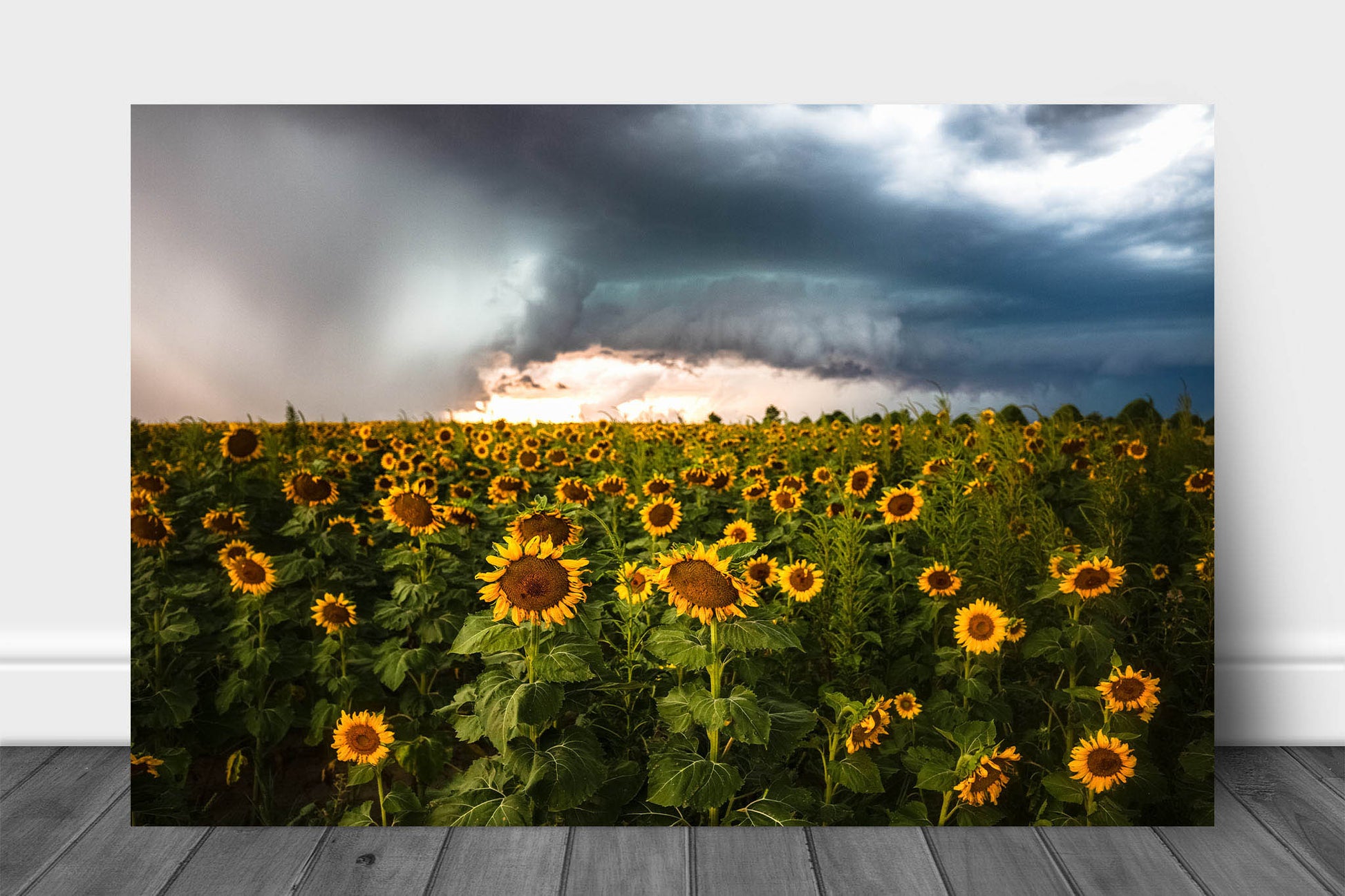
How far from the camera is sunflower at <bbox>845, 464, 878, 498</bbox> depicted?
96.1 inches

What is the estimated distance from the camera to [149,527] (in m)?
2.41

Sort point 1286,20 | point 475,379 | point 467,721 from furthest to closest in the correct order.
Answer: point 1286,20 < point 475,379 < point 467,721

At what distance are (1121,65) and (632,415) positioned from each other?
4.73 ft

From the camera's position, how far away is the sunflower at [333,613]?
2420mm

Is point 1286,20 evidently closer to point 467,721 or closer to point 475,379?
point 475,379

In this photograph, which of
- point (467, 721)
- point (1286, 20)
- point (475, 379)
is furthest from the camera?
point (1286, 20)

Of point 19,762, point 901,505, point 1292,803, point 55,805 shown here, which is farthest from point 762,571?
point 19,762

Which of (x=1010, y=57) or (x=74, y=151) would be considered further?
(x=74, y=151)

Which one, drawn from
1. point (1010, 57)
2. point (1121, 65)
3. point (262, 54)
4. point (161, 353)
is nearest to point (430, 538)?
point (161, 353)

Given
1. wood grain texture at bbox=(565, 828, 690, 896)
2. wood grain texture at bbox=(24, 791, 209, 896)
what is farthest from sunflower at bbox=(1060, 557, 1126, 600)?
wood grain texture at bbox=(24, 791, 209, 896)

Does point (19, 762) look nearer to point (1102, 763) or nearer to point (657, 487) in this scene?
point (657, 487)

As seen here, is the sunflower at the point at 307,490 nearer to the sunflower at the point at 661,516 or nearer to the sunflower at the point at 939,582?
the sunflower at the point at 661,516

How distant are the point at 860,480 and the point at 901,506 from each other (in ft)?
0.37

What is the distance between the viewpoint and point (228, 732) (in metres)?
2.40
